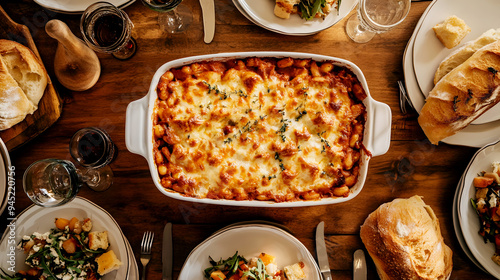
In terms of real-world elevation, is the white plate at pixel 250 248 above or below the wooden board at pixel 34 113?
below

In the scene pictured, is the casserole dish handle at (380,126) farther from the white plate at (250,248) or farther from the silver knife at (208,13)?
the silver knife at (208,13)

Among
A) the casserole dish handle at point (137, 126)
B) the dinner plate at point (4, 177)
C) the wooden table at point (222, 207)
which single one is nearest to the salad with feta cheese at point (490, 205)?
the wooden table at point (222, 207)

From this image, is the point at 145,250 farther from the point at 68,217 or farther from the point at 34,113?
the point at 34,113

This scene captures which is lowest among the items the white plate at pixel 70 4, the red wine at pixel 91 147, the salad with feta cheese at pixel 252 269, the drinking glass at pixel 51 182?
the salad with feta cheese at pixel 252 269

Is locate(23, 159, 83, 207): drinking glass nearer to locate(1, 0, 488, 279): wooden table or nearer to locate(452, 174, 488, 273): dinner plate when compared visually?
locate(1, 0, 488, 279): wooden table

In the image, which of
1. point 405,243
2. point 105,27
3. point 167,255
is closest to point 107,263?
point 167,255

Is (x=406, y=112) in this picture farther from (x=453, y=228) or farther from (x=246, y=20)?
(x=246, y=20)

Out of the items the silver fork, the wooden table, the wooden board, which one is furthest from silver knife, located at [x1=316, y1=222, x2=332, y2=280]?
the wooden board

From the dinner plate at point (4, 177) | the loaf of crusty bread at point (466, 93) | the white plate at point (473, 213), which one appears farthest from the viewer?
the white plate at point (473, 213)
